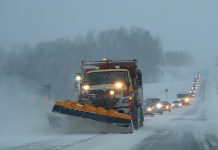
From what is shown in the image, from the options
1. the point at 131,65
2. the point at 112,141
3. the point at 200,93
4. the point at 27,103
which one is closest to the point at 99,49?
the point at 200,93

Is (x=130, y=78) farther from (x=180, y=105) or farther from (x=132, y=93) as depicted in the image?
(x=180, y=105)

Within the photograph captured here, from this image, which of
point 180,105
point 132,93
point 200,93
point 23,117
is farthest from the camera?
point 200,93

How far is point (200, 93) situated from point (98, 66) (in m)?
95.6

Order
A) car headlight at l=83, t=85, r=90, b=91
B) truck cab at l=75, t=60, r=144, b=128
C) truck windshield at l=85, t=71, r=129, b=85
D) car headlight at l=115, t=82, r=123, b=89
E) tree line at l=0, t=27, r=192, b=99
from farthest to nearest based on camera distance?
tree line at l=0, t=27, r=192, b=99 → truck windshield at l=85, t=71, r=129, b=85 → car headlight at l=83, t=85, r=90, b=91 → car headlight at l=115, t=82, r=123, b=89 → truck cab at l=75, t=60, r=144, b=128

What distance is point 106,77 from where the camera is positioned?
79.7 ft

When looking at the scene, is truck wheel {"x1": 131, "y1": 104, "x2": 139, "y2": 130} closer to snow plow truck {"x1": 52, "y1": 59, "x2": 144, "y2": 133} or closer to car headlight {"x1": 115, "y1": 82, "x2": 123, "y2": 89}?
snow plow truck {"x1": 52, "y1": 59, "x2": 144, "y2": 133}

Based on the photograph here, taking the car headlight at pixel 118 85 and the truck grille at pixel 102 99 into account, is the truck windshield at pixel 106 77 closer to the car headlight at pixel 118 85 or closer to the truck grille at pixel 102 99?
the car headlight at pixel 118 85

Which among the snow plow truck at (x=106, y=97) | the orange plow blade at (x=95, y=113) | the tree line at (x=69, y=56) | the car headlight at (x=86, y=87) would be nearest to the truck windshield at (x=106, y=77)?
the snow plow truck at (x=106, y=97)

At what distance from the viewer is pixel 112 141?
18.6 meters

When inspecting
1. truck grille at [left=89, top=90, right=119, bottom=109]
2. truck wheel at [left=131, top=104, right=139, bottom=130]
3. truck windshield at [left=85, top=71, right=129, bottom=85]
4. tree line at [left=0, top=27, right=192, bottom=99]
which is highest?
tree line at [left=0, top=27, right=192, bottom=99]

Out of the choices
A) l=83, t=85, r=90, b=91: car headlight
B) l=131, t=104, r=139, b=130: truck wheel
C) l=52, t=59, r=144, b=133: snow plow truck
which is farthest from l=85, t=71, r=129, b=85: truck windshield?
l=131, t=104, r=139, b=130: truck wheel

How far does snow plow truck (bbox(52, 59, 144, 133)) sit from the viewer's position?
73.8ft

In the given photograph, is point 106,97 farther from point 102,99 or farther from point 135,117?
point 135,117

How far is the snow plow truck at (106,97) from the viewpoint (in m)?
22.5
